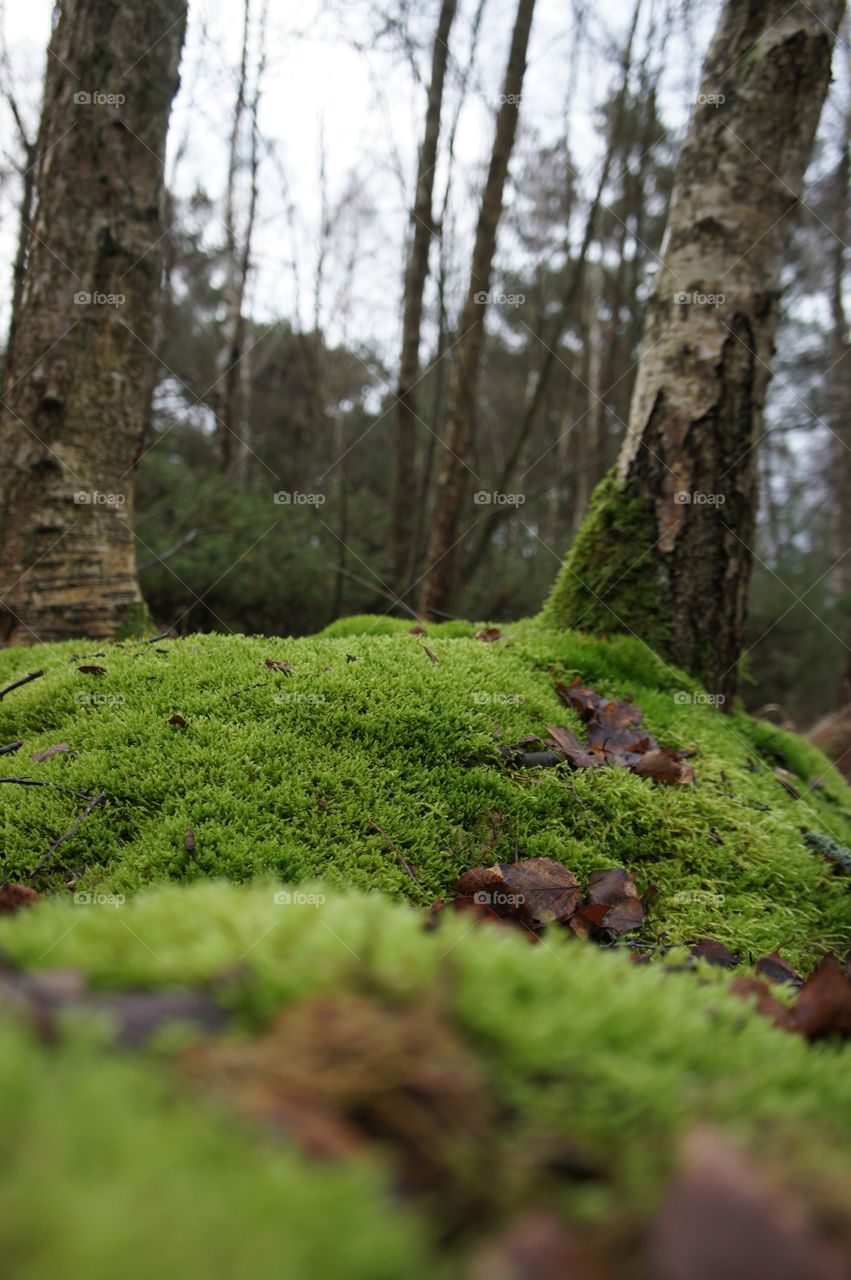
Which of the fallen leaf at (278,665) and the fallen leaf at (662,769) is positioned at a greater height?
the fallen leaf at (278,665)

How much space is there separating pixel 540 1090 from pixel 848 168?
17.9 m

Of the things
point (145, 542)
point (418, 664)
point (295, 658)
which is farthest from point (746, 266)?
point (145, 542)

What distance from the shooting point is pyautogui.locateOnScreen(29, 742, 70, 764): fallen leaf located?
8.17ft

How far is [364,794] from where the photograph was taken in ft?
7.92
